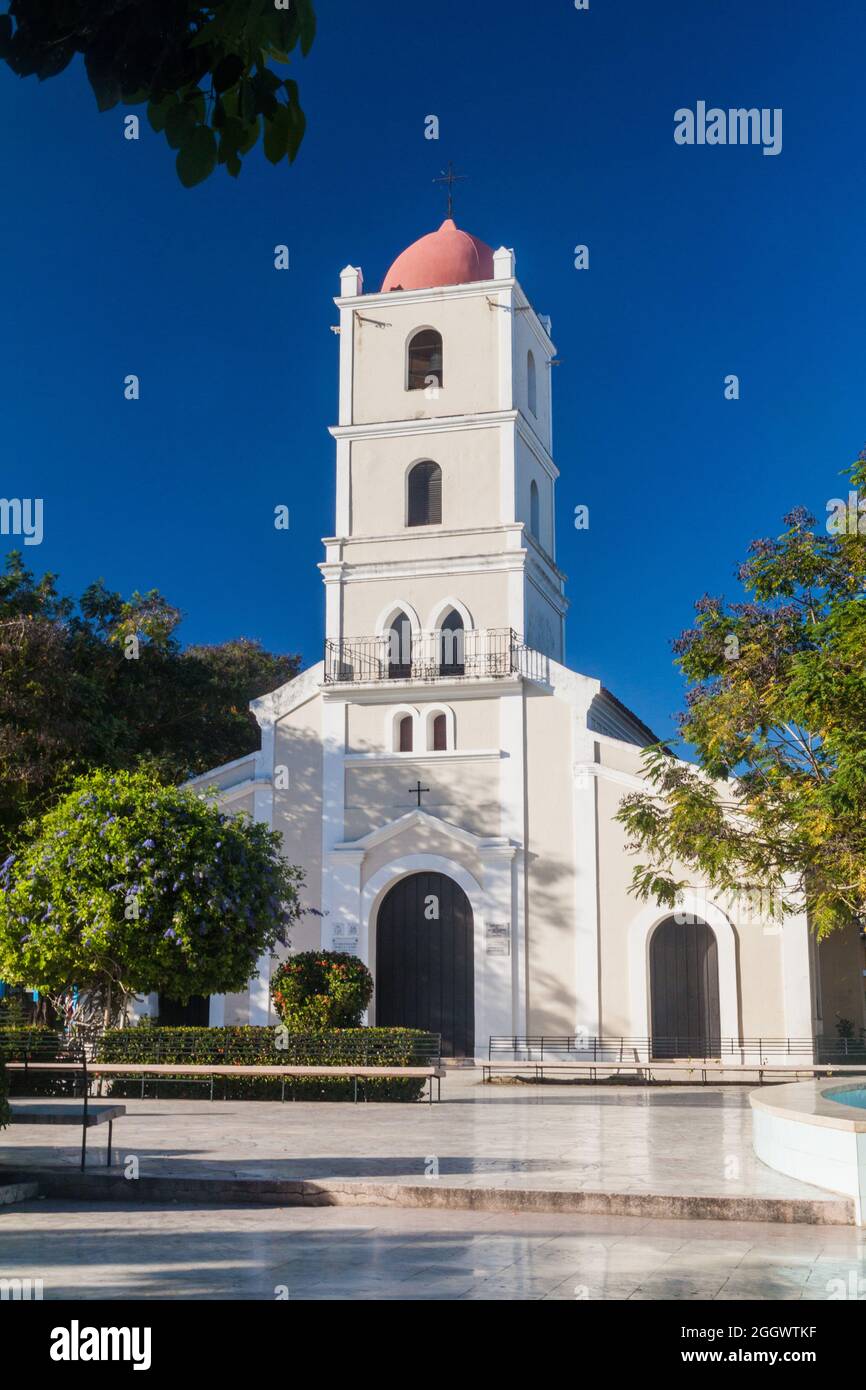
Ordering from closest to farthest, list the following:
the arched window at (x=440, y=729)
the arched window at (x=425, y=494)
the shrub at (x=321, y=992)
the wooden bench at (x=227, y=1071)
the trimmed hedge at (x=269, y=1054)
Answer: the wooden bench at (x=227, y=1071), the trimmed hedge at (x=269, y=1054), the shrub at (x=321, y=992), the arched window at (x=440, y=729), the arched window at (x=425, y=494)

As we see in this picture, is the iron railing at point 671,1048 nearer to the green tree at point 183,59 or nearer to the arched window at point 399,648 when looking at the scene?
the arched window at point 399,648

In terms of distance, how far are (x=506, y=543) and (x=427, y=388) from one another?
4.58 m

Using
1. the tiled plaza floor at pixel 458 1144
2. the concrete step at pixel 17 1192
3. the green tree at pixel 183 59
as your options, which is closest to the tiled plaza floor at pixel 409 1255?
the concrete step at pixel 17 1192

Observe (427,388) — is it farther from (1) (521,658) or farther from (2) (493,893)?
(2) (493,893)

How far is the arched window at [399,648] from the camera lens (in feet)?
98.0

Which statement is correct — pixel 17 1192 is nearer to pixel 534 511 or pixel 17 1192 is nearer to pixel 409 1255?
pixel 409 1255

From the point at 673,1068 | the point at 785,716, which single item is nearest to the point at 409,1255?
the point at 785,716

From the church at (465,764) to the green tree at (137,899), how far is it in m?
7.28

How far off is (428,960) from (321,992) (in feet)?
18.9

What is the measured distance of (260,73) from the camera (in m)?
4.44

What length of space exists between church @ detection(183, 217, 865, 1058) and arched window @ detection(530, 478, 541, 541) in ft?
0.42

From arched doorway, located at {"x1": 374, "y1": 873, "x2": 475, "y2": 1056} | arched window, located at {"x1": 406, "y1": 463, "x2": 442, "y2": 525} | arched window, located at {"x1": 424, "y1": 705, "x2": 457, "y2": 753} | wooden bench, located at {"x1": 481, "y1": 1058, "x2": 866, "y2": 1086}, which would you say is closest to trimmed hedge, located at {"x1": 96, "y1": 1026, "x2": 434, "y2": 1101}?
wooden bench, located at {"x1": 481, "y1": 1058, "x2": 866, "y2": 1086}

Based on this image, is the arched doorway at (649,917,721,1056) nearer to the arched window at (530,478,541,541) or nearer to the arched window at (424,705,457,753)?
the arched window at (424,705,457,753)

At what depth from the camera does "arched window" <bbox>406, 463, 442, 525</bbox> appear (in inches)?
1219
